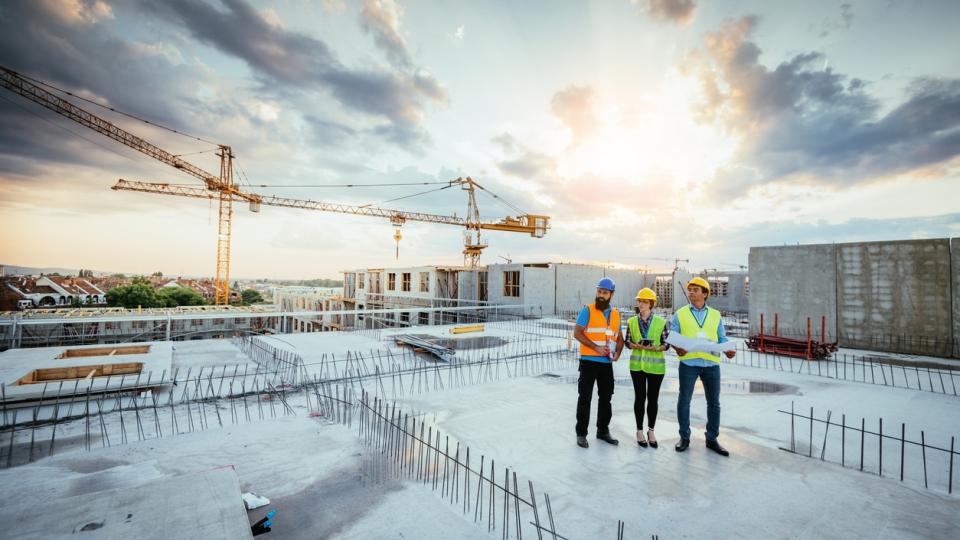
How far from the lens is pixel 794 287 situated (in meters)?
16.0

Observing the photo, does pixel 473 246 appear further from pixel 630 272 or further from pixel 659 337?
pixel 659 337

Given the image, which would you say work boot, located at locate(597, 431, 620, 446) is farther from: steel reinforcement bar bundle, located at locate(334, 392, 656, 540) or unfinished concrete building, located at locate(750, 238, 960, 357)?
unfinished concrete building, located at locate(750, 238, 960, 357)

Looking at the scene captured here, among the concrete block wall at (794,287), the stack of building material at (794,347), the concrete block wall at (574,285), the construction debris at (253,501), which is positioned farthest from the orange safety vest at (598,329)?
the concrete block wall at (574,285)

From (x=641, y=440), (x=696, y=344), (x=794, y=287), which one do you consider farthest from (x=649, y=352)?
(x=794, y=287)

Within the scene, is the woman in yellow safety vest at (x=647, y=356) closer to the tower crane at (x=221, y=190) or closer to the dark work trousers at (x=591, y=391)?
the dark work trousers at (x=591, y=391)

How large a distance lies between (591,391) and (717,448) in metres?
1.67

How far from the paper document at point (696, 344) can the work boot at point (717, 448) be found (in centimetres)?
114

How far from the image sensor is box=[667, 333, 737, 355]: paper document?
466cm

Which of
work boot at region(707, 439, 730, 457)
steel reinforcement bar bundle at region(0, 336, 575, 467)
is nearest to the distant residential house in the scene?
steel reinforcement bar bundle at region(0, 336, 575, 467)

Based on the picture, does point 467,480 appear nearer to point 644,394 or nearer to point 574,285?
point 644,394

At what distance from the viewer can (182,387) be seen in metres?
7.61

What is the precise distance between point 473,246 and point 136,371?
4949 cm

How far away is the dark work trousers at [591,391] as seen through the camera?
494cm

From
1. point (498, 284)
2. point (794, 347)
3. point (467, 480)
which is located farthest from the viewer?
point (498, 284)
